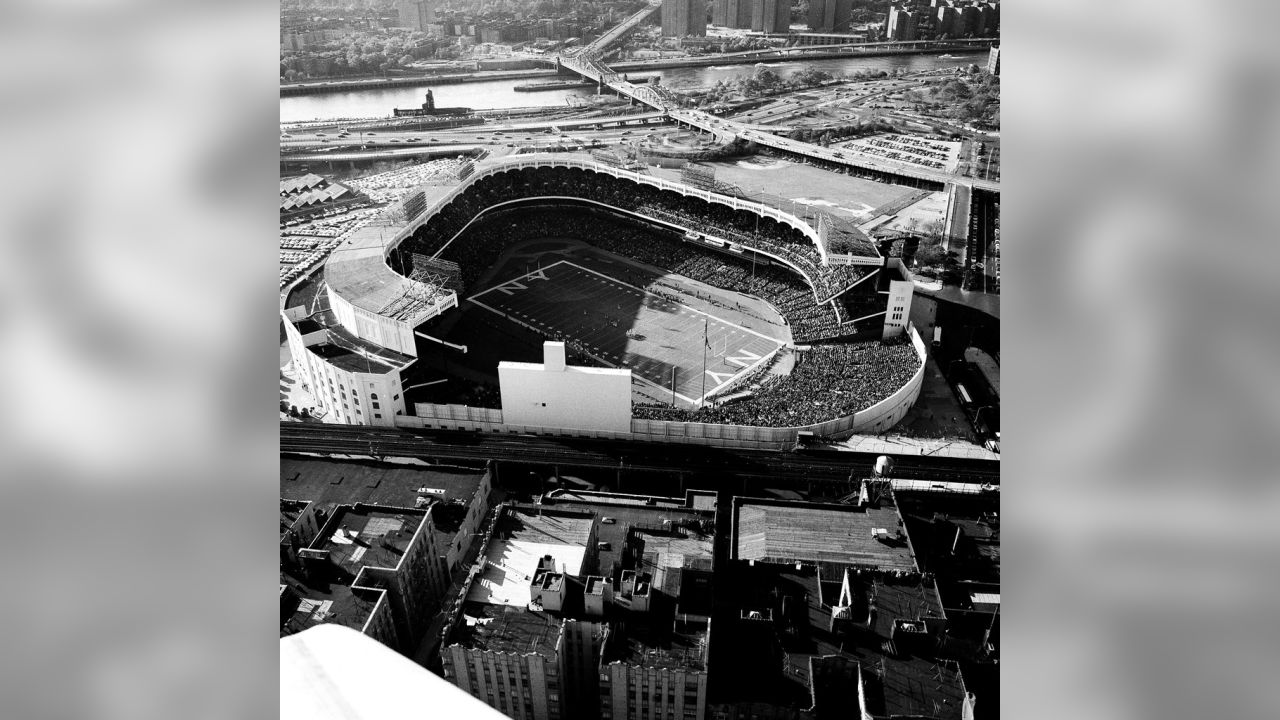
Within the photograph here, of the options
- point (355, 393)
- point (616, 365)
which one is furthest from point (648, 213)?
point (355, 393)

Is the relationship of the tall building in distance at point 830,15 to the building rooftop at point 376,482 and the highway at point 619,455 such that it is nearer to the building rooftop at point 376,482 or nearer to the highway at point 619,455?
the highway at point 619,455

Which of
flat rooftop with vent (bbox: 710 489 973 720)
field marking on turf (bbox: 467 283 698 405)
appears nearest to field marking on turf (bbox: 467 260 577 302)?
field marking on turf (bbox: 467 283 698 405)

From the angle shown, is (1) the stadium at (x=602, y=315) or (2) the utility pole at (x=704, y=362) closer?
(1) the stadium at (x=602, y=315)

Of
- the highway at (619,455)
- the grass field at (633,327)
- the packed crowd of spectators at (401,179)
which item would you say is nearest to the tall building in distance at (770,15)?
the packed crowd of spectators at (401,179)

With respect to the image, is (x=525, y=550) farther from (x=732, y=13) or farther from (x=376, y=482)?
(x=732, y=13)

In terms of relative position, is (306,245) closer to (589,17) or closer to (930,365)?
(930,365)

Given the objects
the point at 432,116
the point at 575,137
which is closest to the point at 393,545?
the point at 575,137
